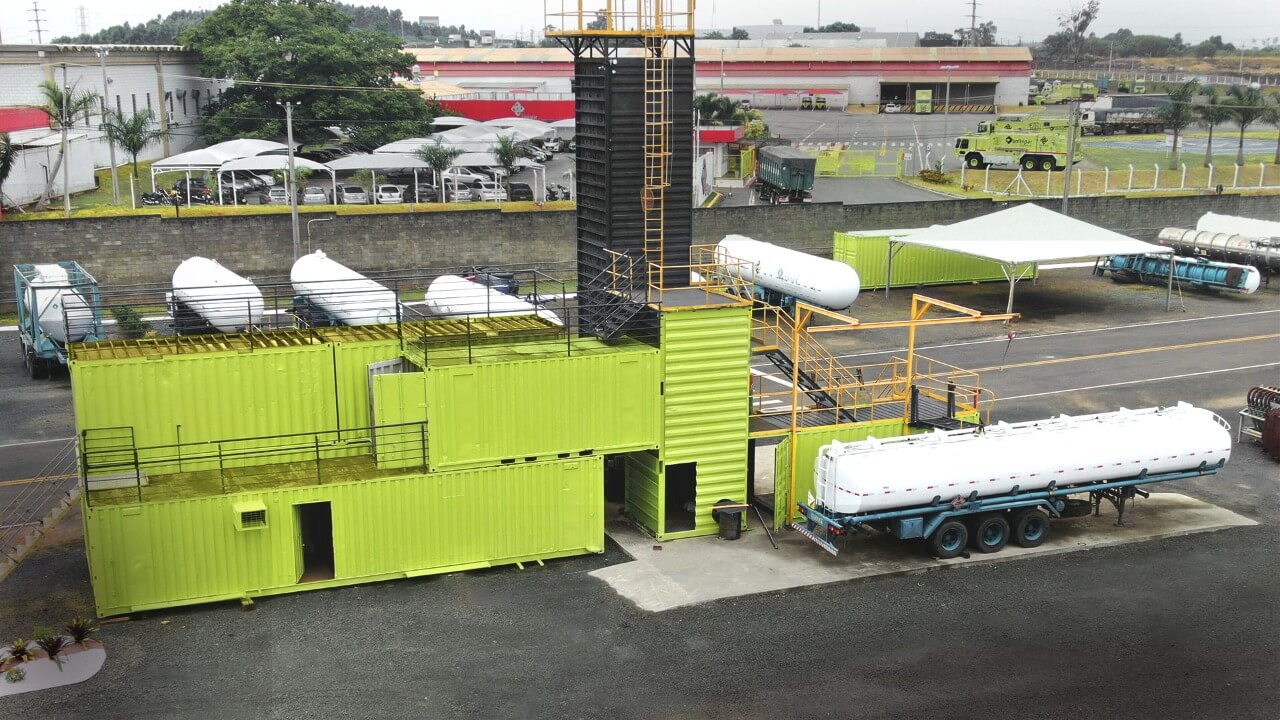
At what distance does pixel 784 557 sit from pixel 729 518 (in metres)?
1.38

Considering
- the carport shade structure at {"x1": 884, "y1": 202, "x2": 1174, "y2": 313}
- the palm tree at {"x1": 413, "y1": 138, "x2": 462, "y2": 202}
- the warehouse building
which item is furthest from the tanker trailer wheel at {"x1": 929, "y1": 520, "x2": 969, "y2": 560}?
the warehouse building

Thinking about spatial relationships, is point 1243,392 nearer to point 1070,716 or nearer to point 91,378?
point 1070,716

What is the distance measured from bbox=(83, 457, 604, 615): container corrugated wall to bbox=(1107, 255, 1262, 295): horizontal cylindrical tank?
35.6 metres

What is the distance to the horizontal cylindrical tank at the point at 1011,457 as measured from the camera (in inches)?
837

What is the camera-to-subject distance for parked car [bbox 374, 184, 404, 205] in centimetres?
5647

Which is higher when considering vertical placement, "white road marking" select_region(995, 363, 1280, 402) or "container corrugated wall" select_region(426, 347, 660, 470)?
"container corrugated wall" select_region(426, 347, 660, 470)

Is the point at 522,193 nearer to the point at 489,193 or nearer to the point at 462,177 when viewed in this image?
the point at 489,193

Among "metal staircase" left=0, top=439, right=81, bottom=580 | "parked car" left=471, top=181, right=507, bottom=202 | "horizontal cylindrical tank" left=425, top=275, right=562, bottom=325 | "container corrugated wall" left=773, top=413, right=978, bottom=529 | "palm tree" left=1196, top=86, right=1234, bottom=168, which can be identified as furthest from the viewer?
"palm tree" left=1196, top=86, right=1234, bottom=168

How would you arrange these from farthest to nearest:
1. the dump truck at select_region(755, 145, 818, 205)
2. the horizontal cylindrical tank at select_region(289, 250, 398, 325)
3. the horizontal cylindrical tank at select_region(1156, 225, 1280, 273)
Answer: the dump truck at select_region(755, 145, 818, 205) → the horizontal cylindrical tank at select_region(1156, 225, 1280, 273) → the horizontal cylindrical tank at select_region(289, 250, 398, 325)

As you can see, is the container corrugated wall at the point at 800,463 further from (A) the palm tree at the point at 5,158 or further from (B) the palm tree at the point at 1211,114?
(B) the palm tree at the point at 1211,114

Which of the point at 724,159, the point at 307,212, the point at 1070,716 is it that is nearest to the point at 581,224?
the point at 1070,716

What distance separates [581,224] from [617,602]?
9873 mm

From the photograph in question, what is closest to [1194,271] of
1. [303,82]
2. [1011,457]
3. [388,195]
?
Result: [1011,457]

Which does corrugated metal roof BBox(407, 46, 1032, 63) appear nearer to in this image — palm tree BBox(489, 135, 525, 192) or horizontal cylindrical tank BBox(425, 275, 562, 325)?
palm tree BBox(489, 135, 525, 192)
